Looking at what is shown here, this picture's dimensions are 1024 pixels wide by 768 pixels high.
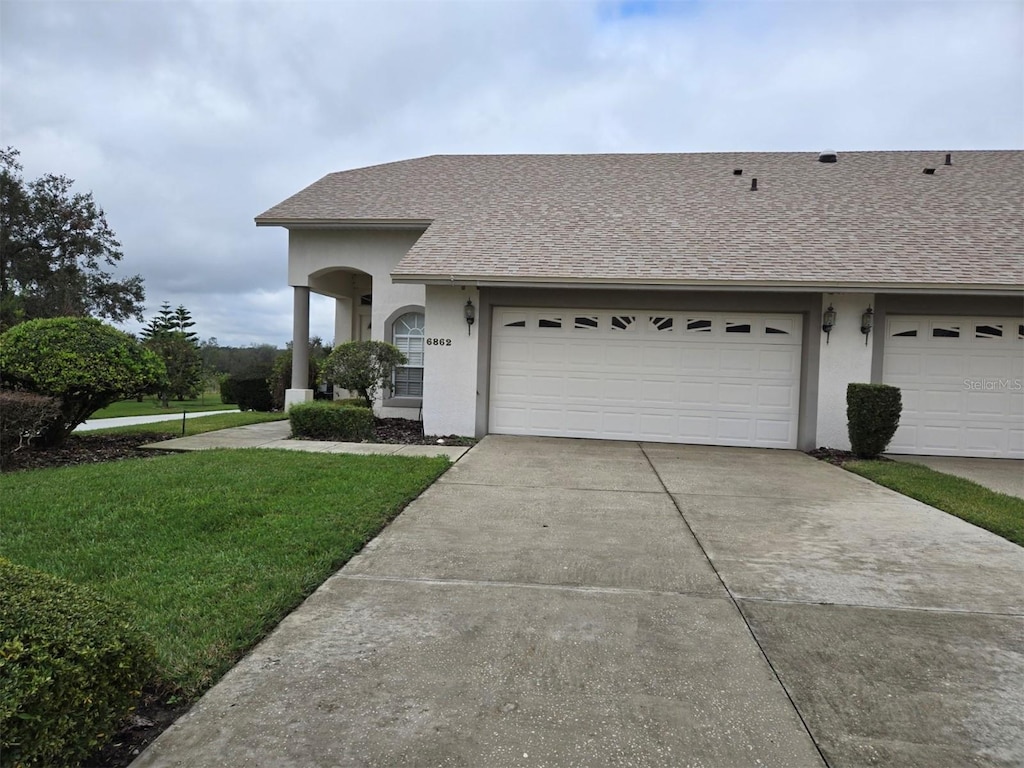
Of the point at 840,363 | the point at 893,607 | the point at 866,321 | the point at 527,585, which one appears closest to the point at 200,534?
the point at 527,585

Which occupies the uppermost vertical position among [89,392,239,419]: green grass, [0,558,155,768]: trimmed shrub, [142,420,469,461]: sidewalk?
[0,558,155,768]: trimmed shrub

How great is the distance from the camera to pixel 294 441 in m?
9.70

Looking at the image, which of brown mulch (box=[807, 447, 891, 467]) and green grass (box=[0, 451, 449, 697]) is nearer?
green grass (box=[0, 451, 449, 697])

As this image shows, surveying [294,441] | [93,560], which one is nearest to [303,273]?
[294,441]

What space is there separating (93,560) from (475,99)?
51.1 feet

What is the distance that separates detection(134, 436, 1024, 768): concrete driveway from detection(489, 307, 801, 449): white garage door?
4.85 metres

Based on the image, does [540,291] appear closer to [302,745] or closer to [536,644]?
[536,644]

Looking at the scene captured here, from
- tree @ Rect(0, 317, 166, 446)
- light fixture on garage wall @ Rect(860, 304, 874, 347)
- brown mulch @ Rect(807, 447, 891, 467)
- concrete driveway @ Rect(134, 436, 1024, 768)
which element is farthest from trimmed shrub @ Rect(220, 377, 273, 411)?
light fixture on garage wall @ Rect(860, 304, 874, 347)

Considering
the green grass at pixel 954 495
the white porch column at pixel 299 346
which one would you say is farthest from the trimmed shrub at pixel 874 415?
the white porch column at pixel 299 346

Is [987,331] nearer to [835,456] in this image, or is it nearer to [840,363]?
[840,363]

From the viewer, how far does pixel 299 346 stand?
13.6m

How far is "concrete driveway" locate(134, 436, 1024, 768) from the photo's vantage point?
91.3 inches

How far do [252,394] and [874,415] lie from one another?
14376 millimetres

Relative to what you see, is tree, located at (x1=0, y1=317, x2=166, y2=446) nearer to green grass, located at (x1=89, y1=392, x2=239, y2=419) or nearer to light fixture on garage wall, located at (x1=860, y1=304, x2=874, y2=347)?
green grass, located at (x1=89, y1=392, x2=239, y2=419)
